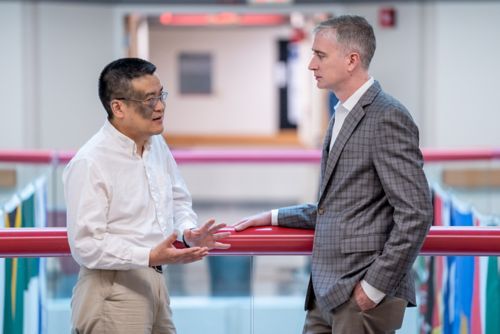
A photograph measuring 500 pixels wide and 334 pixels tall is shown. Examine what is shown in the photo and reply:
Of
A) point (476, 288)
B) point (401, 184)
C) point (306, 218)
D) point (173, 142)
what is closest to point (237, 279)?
point (476, 288)

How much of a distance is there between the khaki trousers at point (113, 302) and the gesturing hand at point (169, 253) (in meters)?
0.16

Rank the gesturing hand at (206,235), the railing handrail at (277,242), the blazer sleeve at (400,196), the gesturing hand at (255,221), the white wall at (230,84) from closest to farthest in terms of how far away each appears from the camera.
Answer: the blazer sleeve at (400,196)
the gesturing hand at (206,235)
the railing handrail at (277,242)
the gesturing hand at (255,221)
the white wall at (230,84)

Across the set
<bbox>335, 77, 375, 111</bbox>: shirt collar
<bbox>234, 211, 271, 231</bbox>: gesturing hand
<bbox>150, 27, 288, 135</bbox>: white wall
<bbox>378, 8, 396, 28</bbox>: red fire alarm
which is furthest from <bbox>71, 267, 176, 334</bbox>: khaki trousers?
<bbox>150, 27, 288, 135</bbox>: white wall

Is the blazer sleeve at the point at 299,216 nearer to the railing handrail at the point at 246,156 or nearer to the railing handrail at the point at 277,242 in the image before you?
the railing handrail at the point at 277,242

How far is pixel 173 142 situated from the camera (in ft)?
62.1

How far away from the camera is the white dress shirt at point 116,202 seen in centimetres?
274

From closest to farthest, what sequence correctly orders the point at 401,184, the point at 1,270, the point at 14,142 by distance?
the point at 401,184 → the point at 1,270 → the point at 14,142

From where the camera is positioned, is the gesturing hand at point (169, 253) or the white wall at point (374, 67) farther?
the white wall at point (374, 67)

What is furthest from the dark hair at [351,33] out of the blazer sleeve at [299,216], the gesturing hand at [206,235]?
the gesturing hand at [206,235]

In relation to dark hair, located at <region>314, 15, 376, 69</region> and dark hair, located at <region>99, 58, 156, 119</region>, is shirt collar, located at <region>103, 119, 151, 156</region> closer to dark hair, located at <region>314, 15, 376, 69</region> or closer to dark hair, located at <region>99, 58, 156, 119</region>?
dark hair, located at <region>99, 58, 156, 119</region>

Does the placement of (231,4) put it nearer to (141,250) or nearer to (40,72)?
(40,72)

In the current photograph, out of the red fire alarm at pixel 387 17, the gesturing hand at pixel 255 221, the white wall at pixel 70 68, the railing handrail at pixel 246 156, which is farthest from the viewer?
the white wall at pixel 70 68

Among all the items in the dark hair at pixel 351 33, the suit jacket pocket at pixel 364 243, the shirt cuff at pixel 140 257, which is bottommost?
the shirt cuff at pixel 140 257

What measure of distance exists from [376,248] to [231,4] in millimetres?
7458
